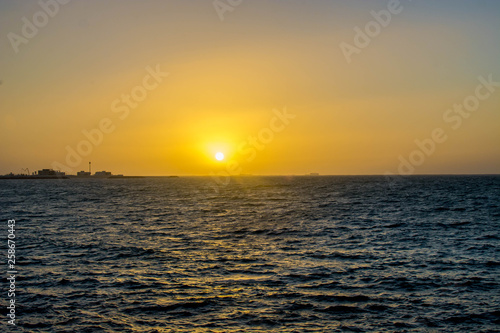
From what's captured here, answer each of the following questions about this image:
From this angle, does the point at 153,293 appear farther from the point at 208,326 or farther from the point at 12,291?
the point at 12,291

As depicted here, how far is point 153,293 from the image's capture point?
21438 mm

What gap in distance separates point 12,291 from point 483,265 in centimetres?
2855

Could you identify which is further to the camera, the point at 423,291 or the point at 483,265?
the point at 483,265

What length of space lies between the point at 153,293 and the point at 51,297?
5.00 meters

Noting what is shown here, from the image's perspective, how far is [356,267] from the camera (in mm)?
27141

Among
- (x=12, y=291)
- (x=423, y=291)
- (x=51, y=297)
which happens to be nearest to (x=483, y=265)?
(x=423, y=291)

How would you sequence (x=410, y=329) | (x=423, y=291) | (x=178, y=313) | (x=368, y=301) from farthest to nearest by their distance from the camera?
(x=423, y=291) < (x=368, y=301) < (x=178, y=313) < (x=410, y=329)

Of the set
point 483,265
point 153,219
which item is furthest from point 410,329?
point 153,219

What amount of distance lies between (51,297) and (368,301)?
620 inches

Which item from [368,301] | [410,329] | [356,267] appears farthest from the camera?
[356,267]

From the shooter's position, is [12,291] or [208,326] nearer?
[208,326]

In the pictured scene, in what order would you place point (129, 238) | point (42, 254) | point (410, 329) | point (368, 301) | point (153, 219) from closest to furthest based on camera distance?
point (410, 329), point (368, 301), point (42, 254), point (129, 238), point (153, 219)

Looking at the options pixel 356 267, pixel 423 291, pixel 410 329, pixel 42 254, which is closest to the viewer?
pixel 410 329

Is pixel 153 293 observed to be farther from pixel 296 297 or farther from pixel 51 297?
pixel 296 297
